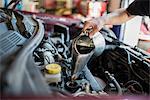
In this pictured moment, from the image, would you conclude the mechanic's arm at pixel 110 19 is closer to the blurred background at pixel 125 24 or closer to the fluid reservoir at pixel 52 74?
the fluid reservoir at pixel 52 74

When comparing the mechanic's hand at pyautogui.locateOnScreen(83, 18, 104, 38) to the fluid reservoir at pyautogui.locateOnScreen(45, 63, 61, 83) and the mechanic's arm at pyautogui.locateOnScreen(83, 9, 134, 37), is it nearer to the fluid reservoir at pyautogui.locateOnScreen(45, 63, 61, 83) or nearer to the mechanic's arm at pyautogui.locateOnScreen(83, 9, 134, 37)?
the mechanic's arm at pyautogui.locateOnScreen(83, 9, 134, 37)

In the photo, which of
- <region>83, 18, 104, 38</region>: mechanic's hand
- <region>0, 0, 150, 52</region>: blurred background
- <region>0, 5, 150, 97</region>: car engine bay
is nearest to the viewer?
<region>0, 5, 150, 97</region>: car engine bay

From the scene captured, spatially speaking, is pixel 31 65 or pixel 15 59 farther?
pixel 31 65

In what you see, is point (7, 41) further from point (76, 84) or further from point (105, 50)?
point (105, 50)

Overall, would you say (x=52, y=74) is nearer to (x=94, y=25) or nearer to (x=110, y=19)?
(x=94, y=25)

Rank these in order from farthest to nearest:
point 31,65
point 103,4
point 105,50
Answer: point 103,4 < point 105,50 < point 31,65

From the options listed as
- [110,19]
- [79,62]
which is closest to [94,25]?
[110,19]

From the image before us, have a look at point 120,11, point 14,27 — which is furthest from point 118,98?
point 120,11

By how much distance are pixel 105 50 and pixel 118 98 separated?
0.96m

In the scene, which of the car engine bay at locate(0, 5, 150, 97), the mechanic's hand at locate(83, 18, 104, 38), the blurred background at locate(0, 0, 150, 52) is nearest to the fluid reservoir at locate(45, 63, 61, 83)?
the car engine bay at locate(0, 5, 150, 97)

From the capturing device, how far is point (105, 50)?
5.88 feet

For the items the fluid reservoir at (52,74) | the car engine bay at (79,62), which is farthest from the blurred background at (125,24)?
the fluid reservoir at (52,74)

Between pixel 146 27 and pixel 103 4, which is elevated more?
pixel 103 4

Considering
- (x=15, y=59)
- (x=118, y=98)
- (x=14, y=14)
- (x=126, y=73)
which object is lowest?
(x=126, y=73)
